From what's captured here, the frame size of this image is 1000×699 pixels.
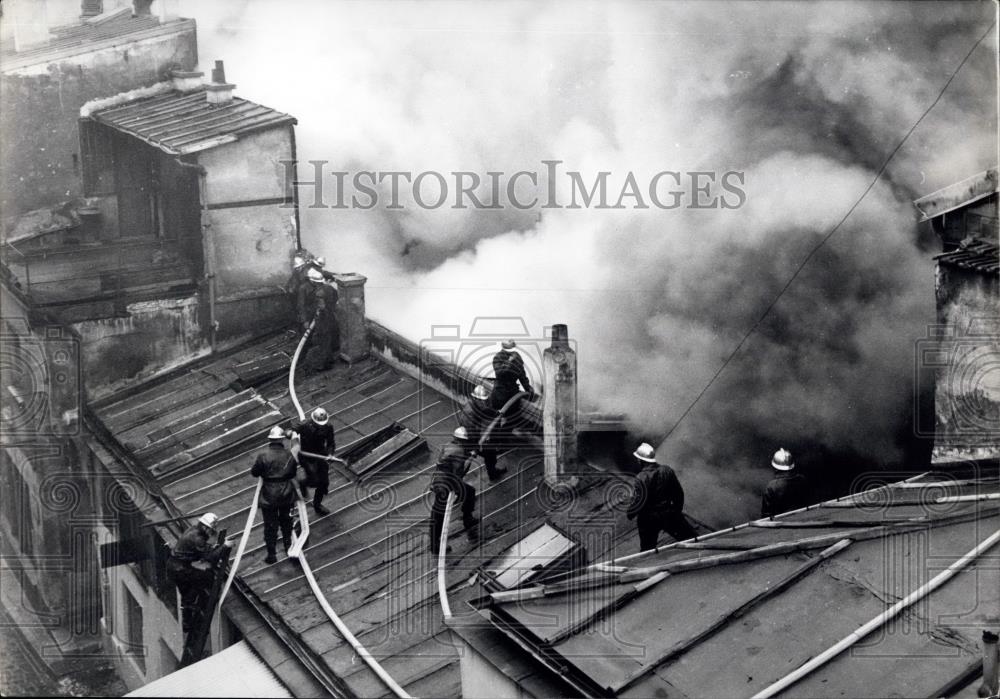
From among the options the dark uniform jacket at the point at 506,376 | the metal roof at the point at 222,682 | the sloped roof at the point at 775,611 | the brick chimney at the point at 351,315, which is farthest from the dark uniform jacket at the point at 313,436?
the sloped roof at the point at 775,611

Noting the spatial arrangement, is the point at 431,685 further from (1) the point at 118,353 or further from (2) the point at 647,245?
(2) the point at 647,245

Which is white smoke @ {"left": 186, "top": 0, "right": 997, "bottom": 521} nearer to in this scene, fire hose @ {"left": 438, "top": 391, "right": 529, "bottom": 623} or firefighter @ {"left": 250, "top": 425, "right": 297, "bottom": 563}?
fire hose @ {"left": 438, "top": 391, "right": 529, "bottom": 623}

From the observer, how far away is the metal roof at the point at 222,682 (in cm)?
1153

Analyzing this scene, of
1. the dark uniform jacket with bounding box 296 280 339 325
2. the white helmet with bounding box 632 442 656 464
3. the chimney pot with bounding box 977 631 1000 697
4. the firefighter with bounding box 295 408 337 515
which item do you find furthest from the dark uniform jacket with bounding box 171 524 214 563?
the chimney pot with bounding box 977 631 1000 697

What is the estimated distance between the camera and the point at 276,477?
13.6 m

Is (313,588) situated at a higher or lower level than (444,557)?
lower

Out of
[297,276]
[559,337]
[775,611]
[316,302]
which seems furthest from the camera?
[297,276]

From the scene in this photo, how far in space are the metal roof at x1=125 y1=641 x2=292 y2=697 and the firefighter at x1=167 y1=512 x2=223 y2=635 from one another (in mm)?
1358

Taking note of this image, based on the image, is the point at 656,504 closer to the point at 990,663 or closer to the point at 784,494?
the point at 784,494

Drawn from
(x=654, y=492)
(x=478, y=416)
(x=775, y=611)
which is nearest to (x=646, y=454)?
(x=654, y=492)

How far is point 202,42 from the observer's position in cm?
2095

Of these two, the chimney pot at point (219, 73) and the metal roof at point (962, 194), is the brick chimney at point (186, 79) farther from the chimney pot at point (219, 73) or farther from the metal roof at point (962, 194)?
the metal roof at point (962, 194)

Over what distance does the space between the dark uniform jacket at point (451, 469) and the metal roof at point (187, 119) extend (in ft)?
27.8

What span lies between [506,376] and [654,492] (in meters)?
3.11
